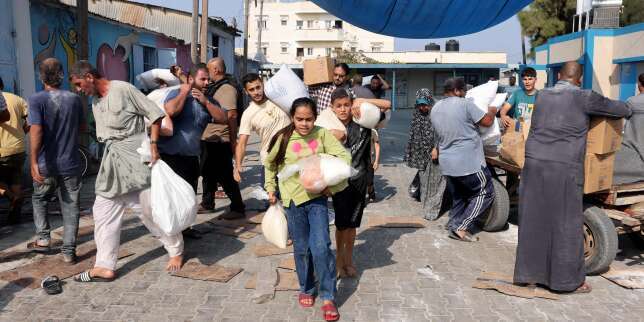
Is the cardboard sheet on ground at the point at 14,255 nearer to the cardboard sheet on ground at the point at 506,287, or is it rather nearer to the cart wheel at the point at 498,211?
the cardboard sheet on ground at the point at 506,287

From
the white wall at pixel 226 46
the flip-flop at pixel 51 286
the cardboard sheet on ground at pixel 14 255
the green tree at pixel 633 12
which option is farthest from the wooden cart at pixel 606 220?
the green tree at pixel 633 12

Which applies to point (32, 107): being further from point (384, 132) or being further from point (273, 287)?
point (384, 132)

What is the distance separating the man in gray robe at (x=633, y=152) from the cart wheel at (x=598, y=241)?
405 millimetres

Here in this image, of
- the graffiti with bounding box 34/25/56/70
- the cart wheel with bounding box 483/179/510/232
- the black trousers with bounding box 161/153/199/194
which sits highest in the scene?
the graffiti with bounding box 34/25/56/70

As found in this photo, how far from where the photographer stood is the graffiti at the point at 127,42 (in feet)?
40.1

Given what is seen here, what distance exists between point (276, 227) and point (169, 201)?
1059mm

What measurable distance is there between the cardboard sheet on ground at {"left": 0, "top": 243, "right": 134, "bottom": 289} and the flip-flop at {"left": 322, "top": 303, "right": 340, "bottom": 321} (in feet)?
7.53

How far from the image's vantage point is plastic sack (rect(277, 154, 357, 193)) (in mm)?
3711

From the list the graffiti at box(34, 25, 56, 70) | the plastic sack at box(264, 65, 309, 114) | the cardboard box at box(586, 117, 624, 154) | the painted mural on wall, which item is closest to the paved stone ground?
the cardboard box at box(586, 117, 624, 154)

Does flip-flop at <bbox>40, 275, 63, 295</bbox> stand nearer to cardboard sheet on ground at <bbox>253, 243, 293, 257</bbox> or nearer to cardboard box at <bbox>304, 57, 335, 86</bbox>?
cardboard sheet on ground at <bbox>253, 243, 293, 257</bbox>

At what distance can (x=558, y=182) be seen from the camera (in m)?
4.17

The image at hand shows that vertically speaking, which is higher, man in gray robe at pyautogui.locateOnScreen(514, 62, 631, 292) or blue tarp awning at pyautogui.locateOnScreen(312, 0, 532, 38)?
blue tarp awning at pyautogui.locateOnScreen(312, 0, 532, 38)

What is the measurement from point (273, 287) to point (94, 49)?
8.45 m

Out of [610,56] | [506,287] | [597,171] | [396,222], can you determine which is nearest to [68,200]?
[396,222]
